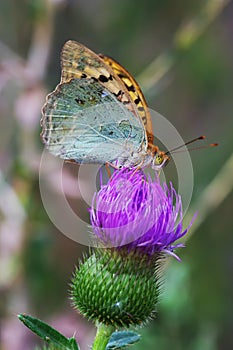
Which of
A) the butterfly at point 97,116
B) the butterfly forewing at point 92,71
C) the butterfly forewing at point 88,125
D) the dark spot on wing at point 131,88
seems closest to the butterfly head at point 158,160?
the butterfly at point 97,116

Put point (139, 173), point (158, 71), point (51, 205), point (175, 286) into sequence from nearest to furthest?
point (139, 173) < point (175, 286) < point (158, 71) < point (51, 205)

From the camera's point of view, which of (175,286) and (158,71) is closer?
(175,286)

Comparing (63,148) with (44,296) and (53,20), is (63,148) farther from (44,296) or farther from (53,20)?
(44,296)

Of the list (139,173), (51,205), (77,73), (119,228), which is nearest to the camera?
(119,228)

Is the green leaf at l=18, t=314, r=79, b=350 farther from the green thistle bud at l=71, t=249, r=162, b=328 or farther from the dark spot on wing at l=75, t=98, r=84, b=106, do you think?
the dark spot on wing at l=75, t=98, r=84, b=106

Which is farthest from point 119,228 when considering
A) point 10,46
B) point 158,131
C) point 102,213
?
point 10,46

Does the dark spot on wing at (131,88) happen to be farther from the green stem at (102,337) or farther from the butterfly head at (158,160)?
the green stem at (102,337)

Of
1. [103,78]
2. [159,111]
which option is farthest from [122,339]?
[159,111]
